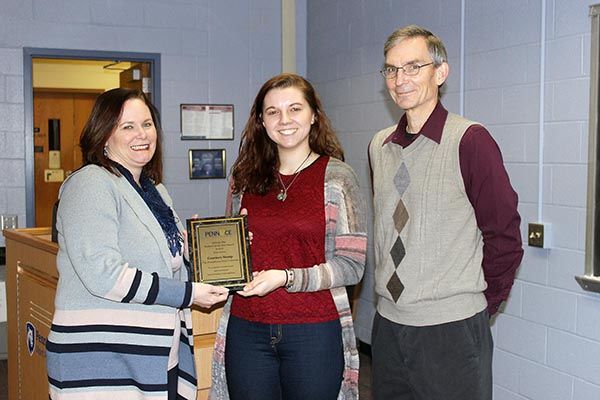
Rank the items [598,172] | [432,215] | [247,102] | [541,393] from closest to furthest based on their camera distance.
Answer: [432,215] → [598,172] → [541,393] → [247,102]

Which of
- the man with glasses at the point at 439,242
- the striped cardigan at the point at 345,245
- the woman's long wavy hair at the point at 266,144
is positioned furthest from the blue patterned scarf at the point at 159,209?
the man with glasses at the point at 439,242

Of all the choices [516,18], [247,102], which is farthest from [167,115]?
[516,18]

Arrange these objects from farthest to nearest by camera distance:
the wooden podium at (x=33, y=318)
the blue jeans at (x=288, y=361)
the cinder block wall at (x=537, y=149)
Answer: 1. the cinder block wall at (x=537, y=149)
2. the wooden podium at (x=33, y=318)
3. the blue jeans at (x=288, y=361)

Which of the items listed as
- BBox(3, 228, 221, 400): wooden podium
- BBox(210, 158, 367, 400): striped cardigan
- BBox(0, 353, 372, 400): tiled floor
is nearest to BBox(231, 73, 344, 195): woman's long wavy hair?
BBox(210, 158, 367, 400): striped cardigan

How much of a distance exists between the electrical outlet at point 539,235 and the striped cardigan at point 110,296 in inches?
78.8

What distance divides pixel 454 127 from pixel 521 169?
1716 millimetres

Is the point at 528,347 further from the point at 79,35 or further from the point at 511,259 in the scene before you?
the point at 79,35

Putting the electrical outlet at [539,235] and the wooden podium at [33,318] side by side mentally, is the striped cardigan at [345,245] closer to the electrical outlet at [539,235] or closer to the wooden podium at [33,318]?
the wooden podium at [33,318]

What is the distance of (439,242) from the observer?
209 centimetres

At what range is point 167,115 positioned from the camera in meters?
5.82

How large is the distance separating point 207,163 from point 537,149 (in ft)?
10.1

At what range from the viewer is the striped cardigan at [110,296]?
2.04m

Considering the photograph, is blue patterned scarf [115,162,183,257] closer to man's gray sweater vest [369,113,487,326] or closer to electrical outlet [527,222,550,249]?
man's gray sweater vest [369,113,487,326]

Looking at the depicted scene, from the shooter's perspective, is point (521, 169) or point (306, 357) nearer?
point (306, 357)
